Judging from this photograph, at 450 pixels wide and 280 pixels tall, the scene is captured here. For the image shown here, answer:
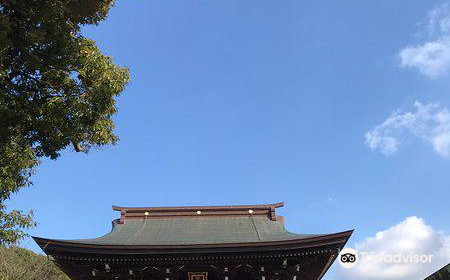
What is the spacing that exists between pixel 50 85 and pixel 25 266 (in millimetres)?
33315

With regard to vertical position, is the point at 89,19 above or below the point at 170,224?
above

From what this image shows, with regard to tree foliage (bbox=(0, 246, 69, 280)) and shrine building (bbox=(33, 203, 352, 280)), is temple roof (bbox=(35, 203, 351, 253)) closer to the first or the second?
shrine building (bbox=(33, 203, 352, 280))

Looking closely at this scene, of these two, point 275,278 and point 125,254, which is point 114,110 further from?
point 275,278

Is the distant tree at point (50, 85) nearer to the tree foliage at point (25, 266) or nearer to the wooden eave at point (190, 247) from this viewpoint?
the wooden eave at point (190, 247)

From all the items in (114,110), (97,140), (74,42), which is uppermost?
(74,42)

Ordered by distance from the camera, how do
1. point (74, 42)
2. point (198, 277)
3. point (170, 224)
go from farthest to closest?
point (170, 224) < point (198, 277) < point (74, 42)

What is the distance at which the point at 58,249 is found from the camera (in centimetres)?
1188

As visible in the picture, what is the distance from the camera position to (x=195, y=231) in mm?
15219

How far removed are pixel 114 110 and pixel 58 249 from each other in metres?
5.03

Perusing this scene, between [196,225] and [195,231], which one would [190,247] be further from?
[196,225]

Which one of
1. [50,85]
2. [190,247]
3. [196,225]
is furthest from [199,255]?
[50,85]

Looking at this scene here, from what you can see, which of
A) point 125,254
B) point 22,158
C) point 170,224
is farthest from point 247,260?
point 22,158

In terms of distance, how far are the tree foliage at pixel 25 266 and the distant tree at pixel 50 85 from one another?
2613 centimetres

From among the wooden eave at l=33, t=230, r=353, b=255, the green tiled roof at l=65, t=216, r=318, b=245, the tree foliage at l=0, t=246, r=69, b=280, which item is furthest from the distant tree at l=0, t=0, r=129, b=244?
the tree foliage at l=0, t=246, r=69, b=280
